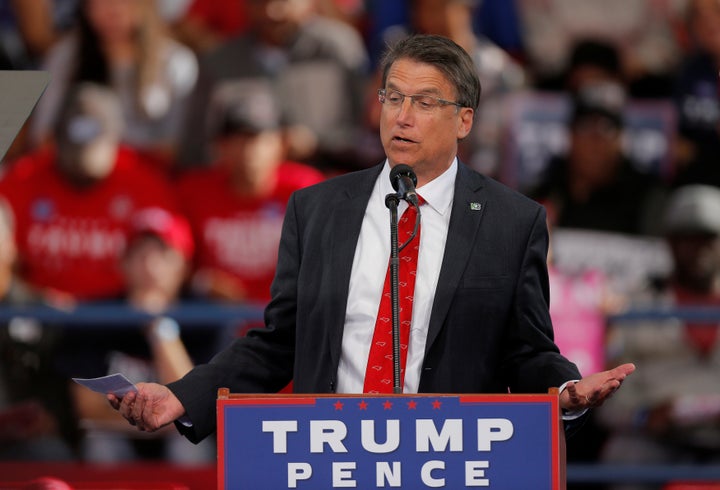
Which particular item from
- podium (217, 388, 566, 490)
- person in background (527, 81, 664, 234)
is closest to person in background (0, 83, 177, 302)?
person in background (527, 81, 664, 234)

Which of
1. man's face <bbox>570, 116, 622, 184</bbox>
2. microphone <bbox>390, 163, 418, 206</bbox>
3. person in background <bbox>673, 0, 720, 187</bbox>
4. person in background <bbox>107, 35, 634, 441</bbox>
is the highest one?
person in background <bbox>673, 0, 720, 187</bbox>

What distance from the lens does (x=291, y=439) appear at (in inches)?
106

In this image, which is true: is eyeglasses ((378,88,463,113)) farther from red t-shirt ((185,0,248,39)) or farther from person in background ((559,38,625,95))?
red t-shirt ((185,0,248,39))

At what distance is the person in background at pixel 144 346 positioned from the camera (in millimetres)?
5641

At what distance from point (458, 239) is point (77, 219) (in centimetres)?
344

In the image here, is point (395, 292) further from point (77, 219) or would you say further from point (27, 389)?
point (77, 219)

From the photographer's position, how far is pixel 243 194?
6.28 metres

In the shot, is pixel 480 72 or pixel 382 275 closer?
pixel 382 275

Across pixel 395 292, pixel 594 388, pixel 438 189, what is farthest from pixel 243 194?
pixel 594 388

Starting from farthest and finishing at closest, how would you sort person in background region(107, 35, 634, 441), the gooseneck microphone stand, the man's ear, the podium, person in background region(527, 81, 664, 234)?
person in background region(527, 81, 664, 234)
the man's ear
person in background region(107, 35, 634, 441)
the gooseneck microphone stand
the podium

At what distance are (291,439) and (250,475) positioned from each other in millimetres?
103

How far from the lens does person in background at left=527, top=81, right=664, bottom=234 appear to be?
6359 mm

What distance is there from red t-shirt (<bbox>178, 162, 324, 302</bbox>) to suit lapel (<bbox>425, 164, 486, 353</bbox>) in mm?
2941

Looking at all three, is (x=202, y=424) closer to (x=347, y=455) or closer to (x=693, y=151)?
(x=347, y=455)
